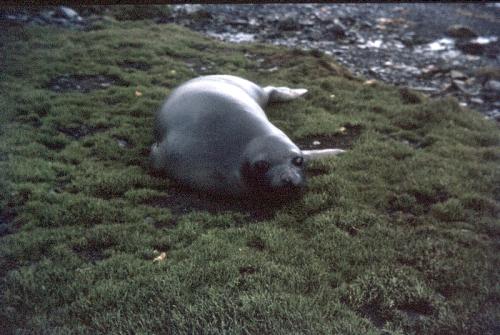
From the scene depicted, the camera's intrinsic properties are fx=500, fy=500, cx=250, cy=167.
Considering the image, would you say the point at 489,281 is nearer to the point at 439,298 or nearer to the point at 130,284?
the point at 439,298

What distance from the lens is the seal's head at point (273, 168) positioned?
5.64 meters

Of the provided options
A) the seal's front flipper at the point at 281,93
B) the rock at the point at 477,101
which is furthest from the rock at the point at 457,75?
the seal's front flipper at the point at 281,93

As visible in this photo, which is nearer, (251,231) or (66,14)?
(251,231)

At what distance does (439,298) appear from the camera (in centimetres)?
431

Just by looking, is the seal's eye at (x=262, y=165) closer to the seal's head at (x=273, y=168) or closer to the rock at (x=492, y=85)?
the seal's head at (x=273, y=168)

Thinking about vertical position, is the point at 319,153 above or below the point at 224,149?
below

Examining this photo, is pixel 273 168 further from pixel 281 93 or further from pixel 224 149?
pixel 281 93

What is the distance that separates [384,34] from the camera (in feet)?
51.8

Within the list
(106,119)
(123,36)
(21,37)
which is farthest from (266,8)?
(106,119)

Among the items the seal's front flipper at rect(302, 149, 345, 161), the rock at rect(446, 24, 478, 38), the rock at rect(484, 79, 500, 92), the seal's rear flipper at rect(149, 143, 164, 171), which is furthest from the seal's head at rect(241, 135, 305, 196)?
the rock at rect(446, 24, 478, 38)

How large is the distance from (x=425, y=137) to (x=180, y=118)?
394 cm

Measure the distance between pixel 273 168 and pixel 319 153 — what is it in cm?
143

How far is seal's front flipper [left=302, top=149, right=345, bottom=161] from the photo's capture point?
22.5ft

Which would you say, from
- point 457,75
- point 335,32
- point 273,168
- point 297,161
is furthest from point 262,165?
point 335,32
